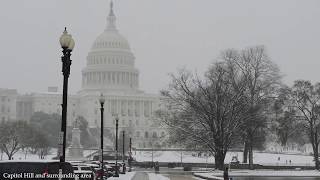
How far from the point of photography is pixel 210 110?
51500mm

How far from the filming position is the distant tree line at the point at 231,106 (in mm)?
51438

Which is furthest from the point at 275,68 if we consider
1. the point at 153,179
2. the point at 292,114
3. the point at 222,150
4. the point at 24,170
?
the point at 24,170

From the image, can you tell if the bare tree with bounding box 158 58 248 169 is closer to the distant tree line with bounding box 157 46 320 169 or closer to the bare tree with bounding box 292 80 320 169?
the distant tree line with bounding box 157 46 320 169

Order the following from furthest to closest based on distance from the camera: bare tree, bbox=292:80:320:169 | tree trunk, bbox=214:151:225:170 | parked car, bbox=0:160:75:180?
bare tree, bbox=292:80:320:169
tree trunk, bbox=214:151:225:170
parked car, bbox=0:160:75:180

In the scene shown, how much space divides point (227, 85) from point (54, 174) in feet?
107

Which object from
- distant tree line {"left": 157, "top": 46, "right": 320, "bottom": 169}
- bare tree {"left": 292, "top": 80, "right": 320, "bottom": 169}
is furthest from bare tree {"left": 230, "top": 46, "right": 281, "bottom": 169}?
bare tree {"left": 292, "top": 80, "right": 320, "bottom": 169}

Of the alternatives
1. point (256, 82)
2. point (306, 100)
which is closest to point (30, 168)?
point (256, 82)

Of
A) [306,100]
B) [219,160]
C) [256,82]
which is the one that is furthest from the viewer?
[306,100]

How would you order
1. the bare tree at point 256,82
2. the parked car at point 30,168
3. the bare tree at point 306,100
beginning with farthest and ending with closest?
the bare tree at point 306,100
the bare tree at point 256,82
the parked car at point 30,168

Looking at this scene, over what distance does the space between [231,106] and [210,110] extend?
71.9 inches

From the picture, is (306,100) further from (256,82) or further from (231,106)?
(231,106)

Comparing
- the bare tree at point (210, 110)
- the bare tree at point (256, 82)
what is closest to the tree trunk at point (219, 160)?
the bare tree at point (210, 110)

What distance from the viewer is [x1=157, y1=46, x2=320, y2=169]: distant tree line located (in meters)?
51.4

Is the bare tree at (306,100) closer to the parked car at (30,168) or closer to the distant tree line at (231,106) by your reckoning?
the distant tree line at (231,106)
